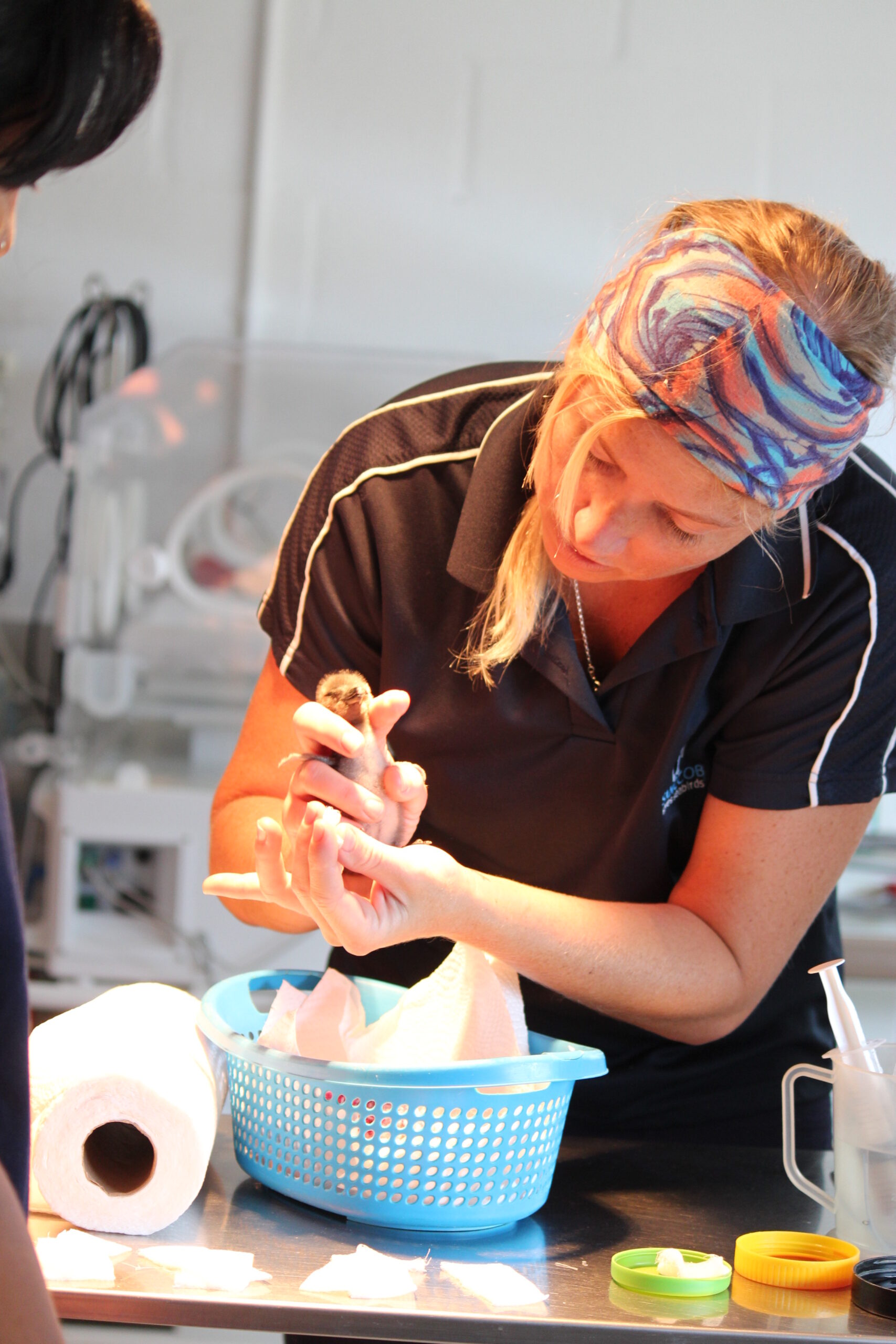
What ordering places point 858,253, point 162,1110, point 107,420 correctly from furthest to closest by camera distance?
point 107,420
point 858,253
point 162,1110

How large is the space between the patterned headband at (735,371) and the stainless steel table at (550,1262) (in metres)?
0.53

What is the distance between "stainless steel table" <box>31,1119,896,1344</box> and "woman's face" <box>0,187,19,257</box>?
62cm

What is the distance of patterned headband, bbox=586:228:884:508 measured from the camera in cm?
92

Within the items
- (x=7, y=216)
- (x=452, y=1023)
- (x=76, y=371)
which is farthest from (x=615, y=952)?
(x=76, y=371)

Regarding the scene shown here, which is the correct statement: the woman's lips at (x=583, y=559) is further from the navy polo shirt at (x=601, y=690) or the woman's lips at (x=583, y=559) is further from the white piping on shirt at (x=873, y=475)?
the white piping on shirt at (x=873, y=475)

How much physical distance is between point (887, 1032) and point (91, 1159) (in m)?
1.80

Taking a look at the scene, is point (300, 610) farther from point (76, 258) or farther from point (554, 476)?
point (76, 258)

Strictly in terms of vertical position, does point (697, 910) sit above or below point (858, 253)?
below

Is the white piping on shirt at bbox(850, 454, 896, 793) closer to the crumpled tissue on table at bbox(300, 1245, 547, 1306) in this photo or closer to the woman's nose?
the woman's nose

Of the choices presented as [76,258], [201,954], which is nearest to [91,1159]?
[201,954]

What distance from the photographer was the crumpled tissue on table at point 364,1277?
817mm

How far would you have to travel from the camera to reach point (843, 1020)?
98cm

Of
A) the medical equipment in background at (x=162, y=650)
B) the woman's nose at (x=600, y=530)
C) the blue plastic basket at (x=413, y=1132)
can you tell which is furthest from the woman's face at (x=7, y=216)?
the medical equipment in background at (x=162, y=650)

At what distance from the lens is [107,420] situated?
2.58 m
